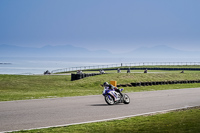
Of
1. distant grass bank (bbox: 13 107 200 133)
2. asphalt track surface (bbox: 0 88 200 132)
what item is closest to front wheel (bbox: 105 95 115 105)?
asphalt track surface (bbox: 0 88 200 132)

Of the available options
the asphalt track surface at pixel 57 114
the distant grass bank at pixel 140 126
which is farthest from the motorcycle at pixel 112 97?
the distant grass bank at pixel 140 126

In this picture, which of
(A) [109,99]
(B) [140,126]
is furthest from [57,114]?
(B) [140,126]

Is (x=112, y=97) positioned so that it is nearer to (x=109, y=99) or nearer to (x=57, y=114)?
(x=109, y=99)

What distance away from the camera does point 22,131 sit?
34.4 feet

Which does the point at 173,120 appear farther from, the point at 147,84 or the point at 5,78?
the point at 5,78

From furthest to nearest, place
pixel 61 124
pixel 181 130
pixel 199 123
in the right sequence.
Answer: pixel 61 124, pixel 199 123, pixel 181 130

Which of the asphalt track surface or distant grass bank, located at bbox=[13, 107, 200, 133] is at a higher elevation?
the asphalt track surface

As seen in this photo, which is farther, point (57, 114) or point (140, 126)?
point (57, 114)

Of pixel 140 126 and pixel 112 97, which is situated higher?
pixel 112 97

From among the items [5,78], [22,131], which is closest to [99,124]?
[22,131]

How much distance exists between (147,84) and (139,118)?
2262 cm

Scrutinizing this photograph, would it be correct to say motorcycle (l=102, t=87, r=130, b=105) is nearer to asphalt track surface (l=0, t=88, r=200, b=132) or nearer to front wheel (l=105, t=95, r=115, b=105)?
front wheel (l=105, t=95, r=115, b=105)

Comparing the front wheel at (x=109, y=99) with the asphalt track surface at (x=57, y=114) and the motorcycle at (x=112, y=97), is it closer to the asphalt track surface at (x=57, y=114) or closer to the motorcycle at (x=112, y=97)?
the motorcycle at (x=112, y=97)

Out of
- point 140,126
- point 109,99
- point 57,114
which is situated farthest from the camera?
point 109,99
